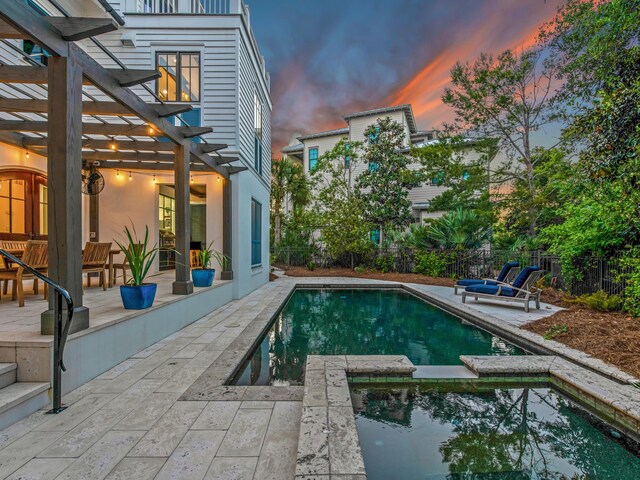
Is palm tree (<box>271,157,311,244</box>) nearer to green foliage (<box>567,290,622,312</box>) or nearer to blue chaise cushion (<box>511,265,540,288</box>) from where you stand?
blue chaise cushion (<box>511,265,540,288</box>)

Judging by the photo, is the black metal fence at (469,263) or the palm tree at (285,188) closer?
the black metal fence at (469,263)

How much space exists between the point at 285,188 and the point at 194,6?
8.80 metres

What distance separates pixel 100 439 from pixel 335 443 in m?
1.62

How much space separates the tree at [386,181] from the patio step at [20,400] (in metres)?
14.6

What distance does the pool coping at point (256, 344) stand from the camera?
2846 millimetres

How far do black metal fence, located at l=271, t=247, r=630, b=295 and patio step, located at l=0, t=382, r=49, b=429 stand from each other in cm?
804

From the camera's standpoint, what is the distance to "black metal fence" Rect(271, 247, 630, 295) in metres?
6.26

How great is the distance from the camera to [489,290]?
7.13 metres

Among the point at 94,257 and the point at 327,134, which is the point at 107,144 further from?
the point at 327,134

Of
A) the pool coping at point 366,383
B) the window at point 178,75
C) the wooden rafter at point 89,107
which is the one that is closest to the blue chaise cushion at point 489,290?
the pool coping at point 366,383

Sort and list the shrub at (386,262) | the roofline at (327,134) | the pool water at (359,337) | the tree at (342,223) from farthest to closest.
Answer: the roofline at (327,134), the tree at (342,223), the shrub at (386,262), the pool water at (359,337)

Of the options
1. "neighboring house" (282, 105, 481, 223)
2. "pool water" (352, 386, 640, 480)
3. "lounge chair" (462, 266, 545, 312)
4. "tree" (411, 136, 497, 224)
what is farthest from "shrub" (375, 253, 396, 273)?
"pool water" (352, 386, 640, 480)

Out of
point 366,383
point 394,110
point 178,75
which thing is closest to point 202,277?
point 366,383

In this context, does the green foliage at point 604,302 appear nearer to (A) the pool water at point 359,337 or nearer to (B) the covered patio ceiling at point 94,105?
(A) the pool water at point 359,337
